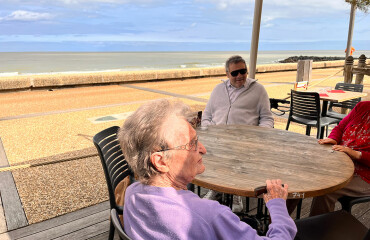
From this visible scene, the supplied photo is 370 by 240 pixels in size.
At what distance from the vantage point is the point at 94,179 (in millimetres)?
3395

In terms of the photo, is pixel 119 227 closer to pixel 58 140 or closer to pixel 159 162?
pixel 159 162

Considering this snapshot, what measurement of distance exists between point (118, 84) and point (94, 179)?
9.59 m

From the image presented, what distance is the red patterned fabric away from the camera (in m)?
2.03

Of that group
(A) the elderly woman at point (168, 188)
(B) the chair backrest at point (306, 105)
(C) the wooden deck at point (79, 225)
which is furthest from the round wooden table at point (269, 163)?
(B) the chair backrest at point (306, 105)

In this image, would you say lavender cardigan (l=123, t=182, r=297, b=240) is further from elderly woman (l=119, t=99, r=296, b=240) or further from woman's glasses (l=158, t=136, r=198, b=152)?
woman's glasses (l=158, t=136, r=198, b=152)

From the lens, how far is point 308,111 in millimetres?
4270

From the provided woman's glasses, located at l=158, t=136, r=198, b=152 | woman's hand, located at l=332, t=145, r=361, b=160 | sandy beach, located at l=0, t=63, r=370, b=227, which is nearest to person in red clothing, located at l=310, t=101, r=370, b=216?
woman's hand, located at l=332, t=145, r=361, b=160

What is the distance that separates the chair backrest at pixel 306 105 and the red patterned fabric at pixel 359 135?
71.2 inches

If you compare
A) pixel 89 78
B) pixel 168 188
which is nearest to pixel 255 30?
pixel 168 188

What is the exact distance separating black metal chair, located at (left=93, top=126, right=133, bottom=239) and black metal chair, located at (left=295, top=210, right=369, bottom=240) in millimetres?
1111

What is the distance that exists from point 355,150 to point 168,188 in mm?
1776

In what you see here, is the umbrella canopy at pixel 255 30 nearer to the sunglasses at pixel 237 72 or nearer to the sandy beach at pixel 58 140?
the sunglasses at pixel 237 72

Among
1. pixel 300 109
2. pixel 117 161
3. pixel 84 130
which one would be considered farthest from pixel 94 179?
pixel 300 109

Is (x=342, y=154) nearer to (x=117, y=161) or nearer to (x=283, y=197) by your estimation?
(x=283, y=197)
